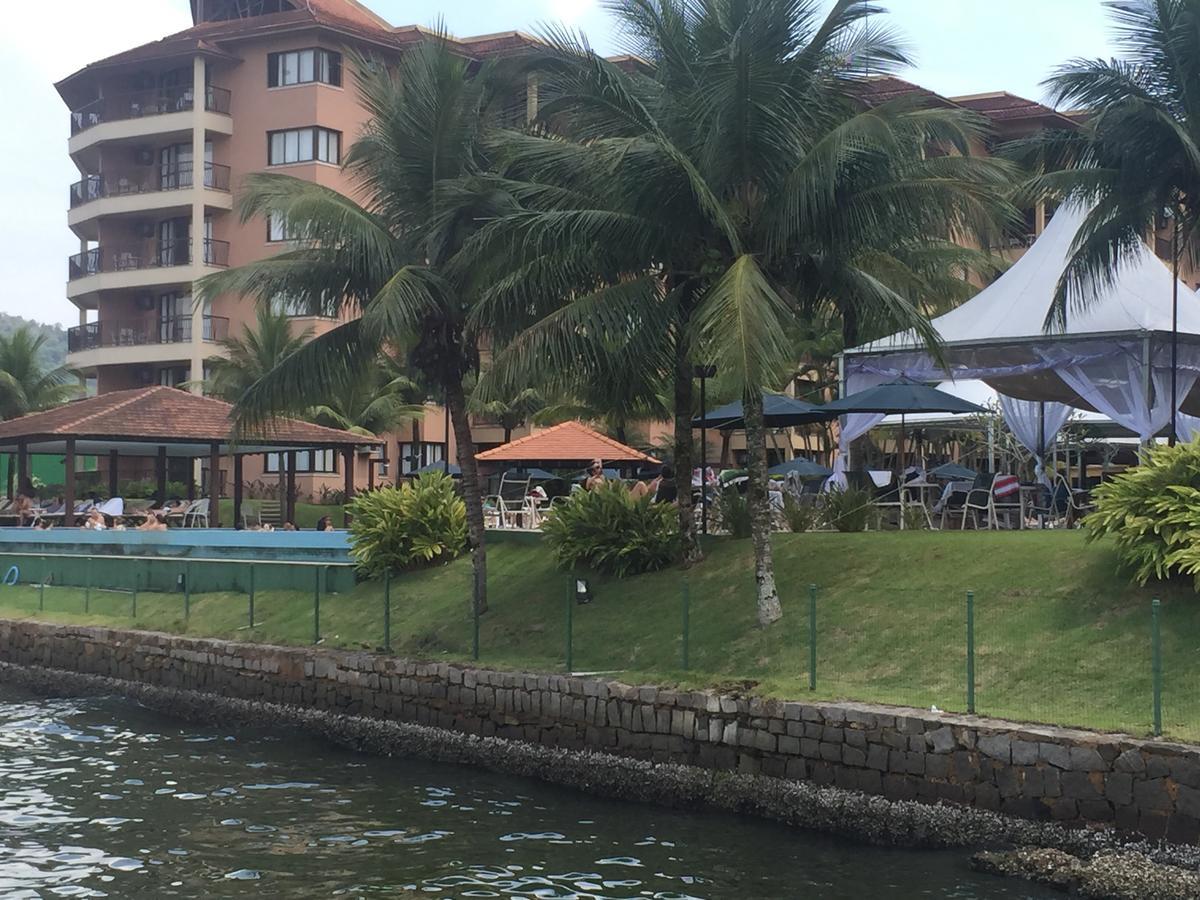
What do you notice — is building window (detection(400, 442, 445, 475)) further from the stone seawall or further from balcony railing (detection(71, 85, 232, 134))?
the stone seawall

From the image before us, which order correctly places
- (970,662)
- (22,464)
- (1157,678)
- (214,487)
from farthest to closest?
(22,464)
(214,487)
(970,662)
(1157,678)

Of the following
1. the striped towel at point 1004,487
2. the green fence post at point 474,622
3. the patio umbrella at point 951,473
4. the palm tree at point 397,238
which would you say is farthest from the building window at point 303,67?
the striped towel at point 1004,487

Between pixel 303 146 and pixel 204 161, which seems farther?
pixel 204 161

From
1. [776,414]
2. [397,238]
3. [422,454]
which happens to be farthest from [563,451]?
[422,454]

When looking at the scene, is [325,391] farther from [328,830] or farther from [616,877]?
[616,877]

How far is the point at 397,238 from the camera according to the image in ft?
74.2

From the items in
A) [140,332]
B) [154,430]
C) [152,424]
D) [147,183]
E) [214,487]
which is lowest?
[214,487]

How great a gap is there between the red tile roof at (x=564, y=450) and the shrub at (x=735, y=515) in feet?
27.1

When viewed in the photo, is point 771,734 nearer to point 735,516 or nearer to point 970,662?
point 970,662

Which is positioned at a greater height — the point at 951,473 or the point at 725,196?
the point at 725,196

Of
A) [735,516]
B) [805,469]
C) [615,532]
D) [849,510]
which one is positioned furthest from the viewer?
[805,469]

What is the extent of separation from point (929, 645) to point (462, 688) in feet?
20.7

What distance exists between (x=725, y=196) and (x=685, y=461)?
4671 millimetres

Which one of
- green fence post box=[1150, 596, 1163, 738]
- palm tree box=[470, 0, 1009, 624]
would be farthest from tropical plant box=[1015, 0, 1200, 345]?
green fence post box=[1150, 596, 1163, 738]
